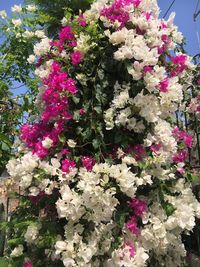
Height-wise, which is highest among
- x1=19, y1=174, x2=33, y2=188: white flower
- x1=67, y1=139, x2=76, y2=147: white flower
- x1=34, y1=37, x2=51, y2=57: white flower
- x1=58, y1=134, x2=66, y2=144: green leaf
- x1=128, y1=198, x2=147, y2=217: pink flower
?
x1=34, y1=37, x2=51, y2=57: white flower

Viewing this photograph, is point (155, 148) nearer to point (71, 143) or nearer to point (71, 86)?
point (71, 143)

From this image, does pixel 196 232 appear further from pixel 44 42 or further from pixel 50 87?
pixel 44 42

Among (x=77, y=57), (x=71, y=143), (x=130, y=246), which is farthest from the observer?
(x=77, y=57)

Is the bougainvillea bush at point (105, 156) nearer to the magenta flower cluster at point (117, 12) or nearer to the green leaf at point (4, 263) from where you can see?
the magenta flower cluster at point (117, 12)

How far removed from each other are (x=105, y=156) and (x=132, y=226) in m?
0.45

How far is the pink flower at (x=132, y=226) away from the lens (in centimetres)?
264

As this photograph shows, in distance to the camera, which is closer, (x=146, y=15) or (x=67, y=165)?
(x=67, y=165)

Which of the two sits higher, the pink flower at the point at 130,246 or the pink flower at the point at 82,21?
the pink flower at the point at 82,21

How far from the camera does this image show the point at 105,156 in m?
2.75

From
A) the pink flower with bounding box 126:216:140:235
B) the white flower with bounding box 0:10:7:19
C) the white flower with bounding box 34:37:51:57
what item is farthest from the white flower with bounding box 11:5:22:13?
the pink flower with bounding box 126:216:140:235

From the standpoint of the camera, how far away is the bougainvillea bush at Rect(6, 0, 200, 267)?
255cm

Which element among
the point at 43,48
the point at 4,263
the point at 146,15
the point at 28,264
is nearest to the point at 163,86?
the point at 146,15

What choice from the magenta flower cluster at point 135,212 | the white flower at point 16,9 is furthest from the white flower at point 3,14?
the magenta flower cluster at point 135,212

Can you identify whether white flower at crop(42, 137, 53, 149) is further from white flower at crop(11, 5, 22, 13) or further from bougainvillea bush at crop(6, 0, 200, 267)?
white flower at crop(11, 5, 22, 13)
